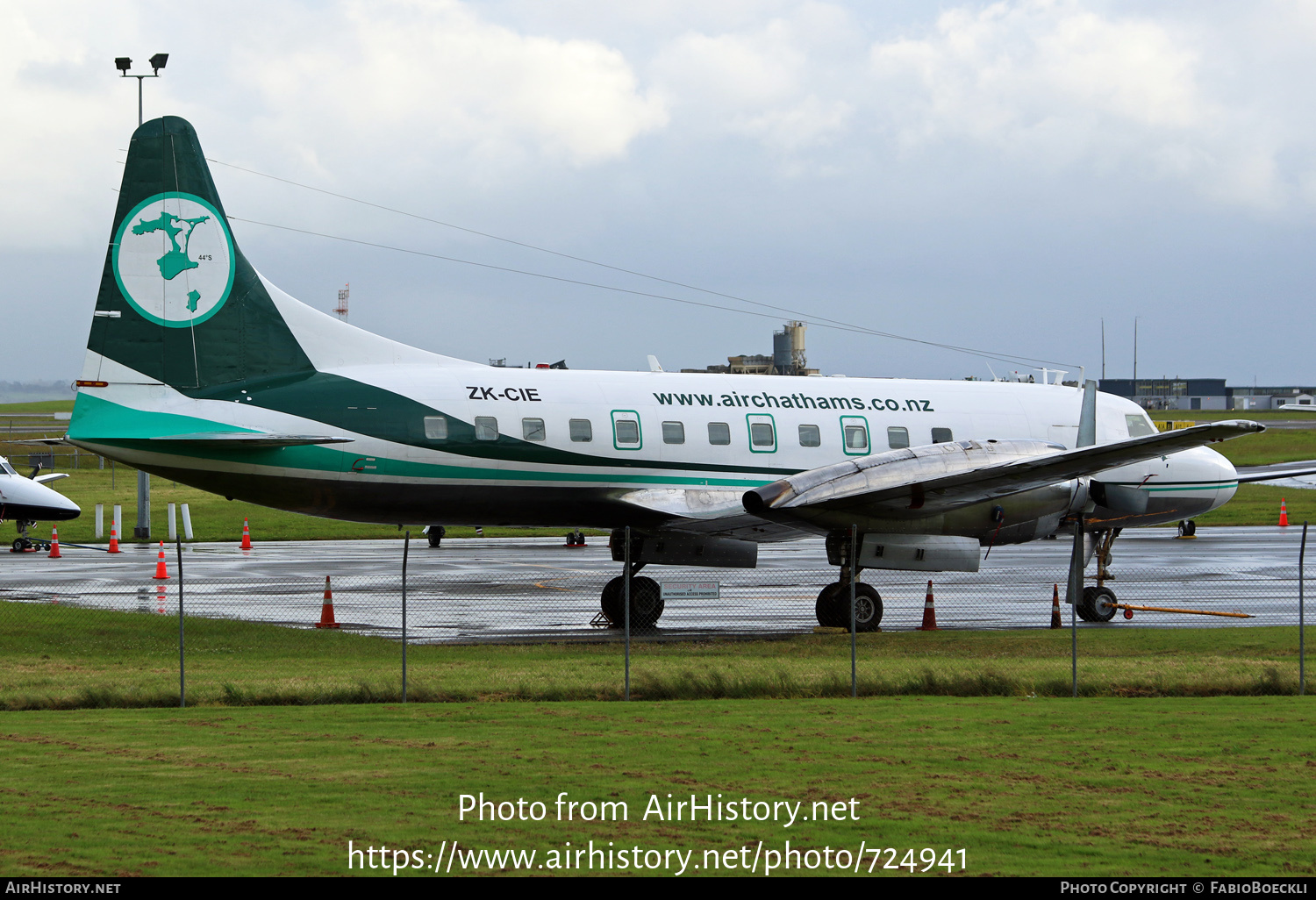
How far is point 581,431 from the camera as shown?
20.6m

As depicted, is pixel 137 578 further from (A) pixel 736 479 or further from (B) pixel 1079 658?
(B) pixel 1079 658

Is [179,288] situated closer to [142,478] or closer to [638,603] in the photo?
[638,603]

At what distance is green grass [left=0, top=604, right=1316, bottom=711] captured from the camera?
47.9 ft

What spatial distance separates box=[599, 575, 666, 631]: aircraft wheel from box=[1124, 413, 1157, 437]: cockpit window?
9797 millimetres

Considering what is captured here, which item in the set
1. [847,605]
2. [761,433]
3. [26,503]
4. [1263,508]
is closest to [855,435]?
[761,433]

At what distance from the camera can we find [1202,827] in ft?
29.9

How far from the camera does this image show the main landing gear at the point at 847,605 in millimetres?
20781

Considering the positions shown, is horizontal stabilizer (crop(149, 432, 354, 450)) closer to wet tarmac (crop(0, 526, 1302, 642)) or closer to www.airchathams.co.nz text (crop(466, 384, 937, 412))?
wet tarmac (crop(0, 526, 1302, 642))

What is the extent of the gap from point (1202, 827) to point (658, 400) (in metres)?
13.3

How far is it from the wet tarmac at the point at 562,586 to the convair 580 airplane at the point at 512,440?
4.75 ft

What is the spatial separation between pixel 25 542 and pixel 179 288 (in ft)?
57.2

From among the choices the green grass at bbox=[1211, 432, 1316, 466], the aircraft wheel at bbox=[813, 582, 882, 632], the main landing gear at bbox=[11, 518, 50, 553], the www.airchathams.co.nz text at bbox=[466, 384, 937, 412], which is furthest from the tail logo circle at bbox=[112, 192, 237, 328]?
the green grass at bbox=[1211, 432, 1316, 466]

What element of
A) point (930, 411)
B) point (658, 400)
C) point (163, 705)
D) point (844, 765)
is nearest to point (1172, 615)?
point (930, 411)
